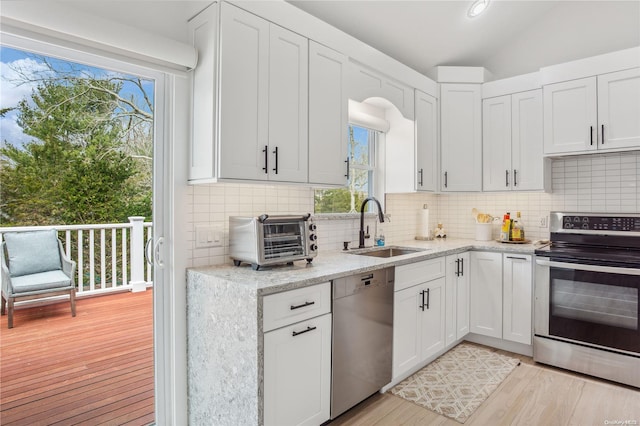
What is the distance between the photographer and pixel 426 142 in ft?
11.9

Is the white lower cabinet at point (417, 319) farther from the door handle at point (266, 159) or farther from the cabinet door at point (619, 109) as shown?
the cabinet door at point (619, 109)

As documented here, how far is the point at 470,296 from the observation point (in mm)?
3453

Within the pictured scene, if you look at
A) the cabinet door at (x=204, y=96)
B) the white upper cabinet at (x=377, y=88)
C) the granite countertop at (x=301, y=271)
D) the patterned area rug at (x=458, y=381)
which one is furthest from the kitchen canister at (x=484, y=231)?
the cabinet door at (x=204, y=96)

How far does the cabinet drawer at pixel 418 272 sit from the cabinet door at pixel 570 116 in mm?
1480

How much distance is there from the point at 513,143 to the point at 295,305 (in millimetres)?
2817

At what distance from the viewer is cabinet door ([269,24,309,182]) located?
2.21m

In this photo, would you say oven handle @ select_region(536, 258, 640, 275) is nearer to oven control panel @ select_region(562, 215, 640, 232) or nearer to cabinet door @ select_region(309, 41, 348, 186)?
oven control panel @ select_region(562, 215, 640, 232)

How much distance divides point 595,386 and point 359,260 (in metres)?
1.95

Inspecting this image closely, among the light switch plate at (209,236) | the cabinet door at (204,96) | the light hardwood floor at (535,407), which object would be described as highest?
the cabinet door at (204,96)

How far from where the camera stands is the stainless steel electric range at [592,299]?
106 inches

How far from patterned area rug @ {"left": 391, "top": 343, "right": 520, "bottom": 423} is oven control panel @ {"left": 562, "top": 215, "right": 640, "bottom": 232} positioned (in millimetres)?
1280

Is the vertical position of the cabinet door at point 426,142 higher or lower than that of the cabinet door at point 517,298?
higher

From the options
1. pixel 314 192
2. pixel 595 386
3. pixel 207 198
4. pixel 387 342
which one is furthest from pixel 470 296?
pixel 207 198

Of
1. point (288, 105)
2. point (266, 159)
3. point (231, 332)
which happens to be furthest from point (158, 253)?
point (288, 105)
